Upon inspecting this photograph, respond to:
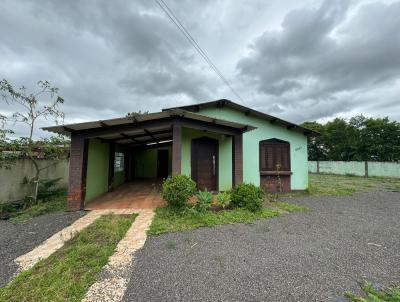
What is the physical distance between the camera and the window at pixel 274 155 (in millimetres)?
9359

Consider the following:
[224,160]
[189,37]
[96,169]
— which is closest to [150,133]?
[96,169]

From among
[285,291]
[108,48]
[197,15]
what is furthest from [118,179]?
[285,291]

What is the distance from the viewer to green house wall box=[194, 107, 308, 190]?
9.16m

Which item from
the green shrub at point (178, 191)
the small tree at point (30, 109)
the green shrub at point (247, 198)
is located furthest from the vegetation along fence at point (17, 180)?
the green shrub at point (247, 198)

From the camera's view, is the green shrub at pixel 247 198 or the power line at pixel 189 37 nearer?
the green shrub at pixel 247 198

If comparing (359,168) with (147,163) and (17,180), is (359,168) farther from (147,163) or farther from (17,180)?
(17,180)

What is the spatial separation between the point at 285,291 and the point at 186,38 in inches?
321

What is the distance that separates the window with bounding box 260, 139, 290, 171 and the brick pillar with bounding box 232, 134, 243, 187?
Answer: 2340 mm

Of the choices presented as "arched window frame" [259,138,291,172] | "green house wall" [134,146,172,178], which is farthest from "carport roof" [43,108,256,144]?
"green house wall" [134,146,172,178]

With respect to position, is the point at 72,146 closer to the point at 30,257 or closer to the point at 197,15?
the point at 30,257

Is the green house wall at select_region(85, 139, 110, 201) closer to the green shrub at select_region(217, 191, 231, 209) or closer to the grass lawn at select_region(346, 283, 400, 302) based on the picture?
the green shrub at select_region(217, 191, 231, 209)

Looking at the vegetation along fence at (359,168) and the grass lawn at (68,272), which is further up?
the vegetation along fence at (359,168)

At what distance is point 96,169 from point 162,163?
845 cm

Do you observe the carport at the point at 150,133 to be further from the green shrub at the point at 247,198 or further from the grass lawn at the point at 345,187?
the grass lawn at the point at 345,187
